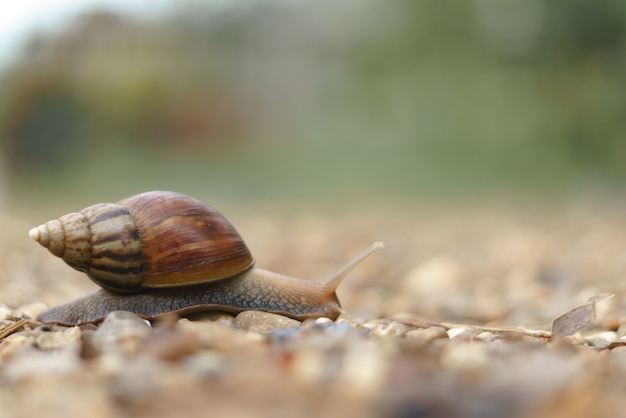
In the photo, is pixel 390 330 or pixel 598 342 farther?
pixel 598 342

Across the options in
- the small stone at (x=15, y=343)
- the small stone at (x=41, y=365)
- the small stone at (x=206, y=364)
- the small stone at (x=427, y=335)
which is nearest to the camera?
the small stone at (x=206, y=364)

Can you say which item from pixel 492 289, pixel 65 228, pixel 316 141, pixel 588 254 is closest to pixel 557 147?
pixel 316 141

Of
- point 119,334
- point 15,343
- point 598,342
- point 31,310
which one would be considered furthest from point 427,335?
point 31,310

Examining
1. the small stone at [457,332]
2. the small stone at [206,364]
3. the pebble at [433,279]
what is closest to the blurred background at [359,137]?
the pebble at [433,279]

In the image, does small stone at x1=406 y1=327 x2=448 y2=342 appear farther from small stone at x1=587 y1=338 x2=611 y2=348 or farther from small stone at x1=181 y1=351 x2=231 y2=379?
small stone at x1=181 y1=351 x2=231 y2=379

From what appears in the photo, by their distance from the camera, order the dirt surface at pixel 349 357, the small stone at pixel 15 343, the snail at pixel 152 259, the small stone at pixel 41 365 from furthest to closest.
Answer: the snail at pixel 152 259 < the small stone at pixel 15 343 < the small stone at pixel 41 365 < the dirt surface at pixel 349 357

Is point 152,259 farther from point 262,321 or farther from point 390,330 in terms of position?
point 390,330

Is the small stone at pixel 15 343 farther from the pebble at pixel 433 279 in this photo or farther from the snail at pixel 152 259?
the pebble at pixel 433 279

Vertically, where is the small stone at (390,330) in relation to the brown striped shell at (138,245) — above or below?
below
